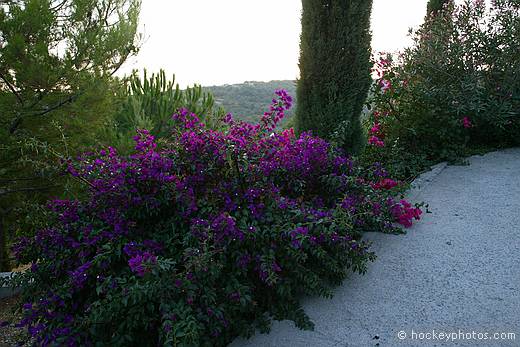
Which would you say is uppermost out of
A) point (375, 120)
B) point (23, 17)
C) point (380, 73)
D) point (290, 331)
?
point (23, 17)

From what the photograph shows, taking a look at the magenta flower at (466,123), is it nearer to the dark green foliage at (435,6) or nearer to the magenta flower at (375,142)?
the magenta flower at (375,142)

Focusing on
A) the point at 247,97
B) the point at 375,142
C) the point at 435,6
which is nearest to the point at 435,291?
the point at 375,142

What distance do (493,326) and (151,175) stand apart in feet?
8.08

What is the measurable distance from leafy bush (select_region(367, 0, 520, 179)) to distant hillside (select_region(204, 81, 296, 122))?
38.5 feet

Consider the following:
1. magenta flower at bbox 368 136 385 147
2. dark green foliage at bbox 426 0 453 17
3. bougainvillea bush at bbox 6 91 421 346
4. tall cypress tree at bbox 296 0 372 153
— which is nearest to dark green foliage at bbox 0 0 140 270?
bougainvillea bush at bbox 6 91 421 346

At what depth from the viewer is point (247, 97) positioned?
24.6m

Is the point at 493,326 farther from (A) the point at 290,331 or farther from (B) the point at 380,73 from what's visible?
(B) the point at 380,73

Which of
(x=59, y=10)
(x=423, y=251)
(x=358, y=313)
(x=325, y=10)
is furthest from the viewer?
(x=325, y=10)

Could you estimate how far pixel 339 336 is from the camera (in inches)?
112

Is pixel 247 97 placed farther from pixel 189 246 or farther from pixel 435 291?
→ pixel 189 246

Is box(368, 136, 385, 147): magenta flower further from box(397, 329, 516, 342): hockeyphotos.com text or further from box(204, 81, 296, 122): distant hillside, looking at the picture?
box(204, 81, 296, 122): distant hillside

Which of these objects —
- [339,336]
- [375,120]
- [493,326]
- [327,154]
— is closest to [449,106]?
[375,120]

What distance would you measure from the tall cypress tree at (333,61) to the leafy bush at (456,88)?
0.82 metres

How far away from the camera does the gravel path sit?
9.31 ft
